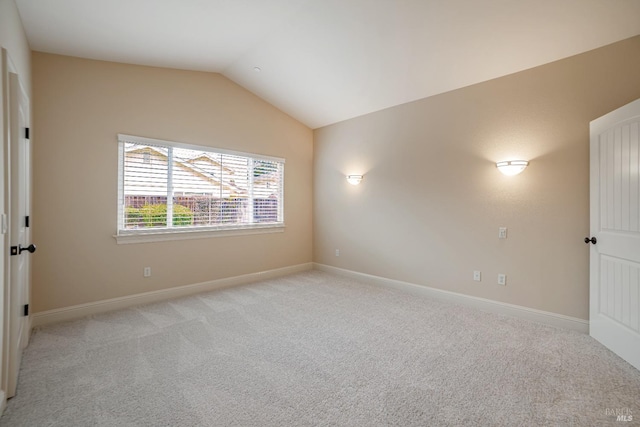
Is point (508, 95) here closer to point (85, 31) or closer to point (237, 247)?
point (237, 247)

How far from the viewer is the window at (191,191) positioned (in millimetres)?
3662

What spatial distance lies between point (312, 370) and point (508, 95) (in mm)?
3619

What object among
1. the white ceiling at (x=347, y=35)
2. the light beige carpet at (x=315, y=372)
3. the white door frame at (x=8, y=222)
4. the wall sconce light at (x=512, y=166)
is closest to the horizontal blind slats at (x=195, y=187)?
the white ceiling at (x=347, y=35)

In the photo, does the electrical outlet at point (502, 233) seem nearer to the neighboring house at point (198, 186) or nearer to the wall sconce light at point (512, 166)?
the wall sconce light at point (512, 166)

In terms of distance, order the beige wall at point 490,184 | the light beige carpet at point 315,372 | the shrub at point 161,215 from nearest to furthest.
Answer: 1. the light beige carpet at point 315,372
2. the beige wall at point 490,184
3. the shrub at point 161,215

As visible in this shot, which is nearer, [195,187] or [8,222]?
[8,222]

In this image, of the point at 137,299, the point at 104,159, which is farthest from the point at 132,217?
the point at 137,299

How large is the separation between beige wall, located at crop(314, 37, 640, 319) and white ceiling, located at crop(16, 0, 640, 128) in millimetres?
282

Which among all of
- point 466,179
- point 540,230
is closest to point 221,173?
point 466,179

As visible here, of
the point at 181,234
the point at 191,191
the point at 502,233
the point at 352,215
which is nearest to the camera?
the point at 502,233

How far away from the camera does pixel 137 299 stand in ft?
12.1

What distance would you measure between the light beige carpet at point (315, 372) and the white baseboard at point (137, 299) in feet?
0.52

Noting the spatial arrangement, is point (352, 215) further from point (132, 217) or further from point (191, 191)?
point (132, 217)

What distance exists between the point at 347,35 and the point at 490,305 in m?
3.64
